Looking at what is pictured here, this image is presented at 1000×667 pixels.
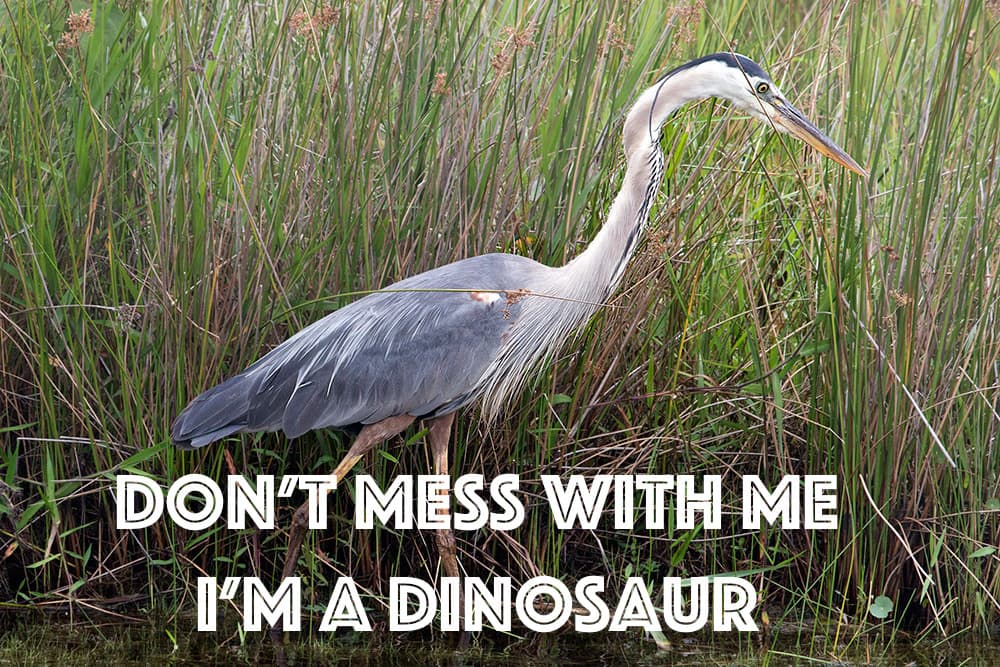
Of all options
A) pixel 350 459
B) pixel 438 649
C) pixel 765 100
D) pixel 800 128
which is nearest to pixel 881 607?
pixel 438 649

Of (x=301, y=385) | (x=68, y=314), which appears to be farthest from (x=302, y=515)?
(x=68, y=314)

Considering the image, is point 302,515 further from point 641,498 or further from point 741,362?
point 741,362

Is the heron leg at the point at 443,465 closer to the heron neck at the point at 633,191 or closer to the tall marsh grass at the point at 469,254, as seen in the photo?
the tall marsh grass at the point at 469,254

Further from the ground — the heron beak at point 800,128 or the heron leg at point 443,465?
the heron beak at point 800,128

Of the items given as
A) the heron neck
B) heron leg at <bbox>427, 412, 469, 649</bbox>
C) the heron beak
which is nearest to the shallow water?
heron leg at <bbox>427, 412, 469, 649</bbox>

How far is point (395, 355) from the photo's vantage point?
343cm

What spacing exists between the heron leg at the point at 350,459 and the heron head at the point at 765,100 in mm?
1363

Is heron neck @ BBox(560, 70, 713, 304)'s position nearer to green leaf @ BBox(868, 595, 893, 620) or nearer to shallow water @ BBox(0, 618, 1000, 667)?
shallow water @ BBox(0, 618, 1000, 667)

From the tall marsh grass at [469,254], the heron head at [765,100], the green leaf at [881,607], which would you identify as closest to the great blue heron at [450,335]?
the heron head at [765,100]

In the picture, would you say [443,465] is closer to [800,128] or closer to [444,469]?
[444,469]

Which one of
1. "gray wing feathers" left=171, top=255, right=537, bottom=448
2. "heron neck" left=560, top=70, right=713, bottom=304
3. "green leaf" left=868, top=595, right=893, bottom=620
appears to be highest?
"heron neck" left=560, top=70, right=713, bottom=304

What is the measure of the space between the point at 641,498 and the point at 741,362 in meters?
0.61

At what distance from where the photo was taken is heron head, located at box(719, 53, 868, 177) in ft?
10.5

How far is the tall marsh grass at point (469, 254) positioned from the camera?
3238mm
